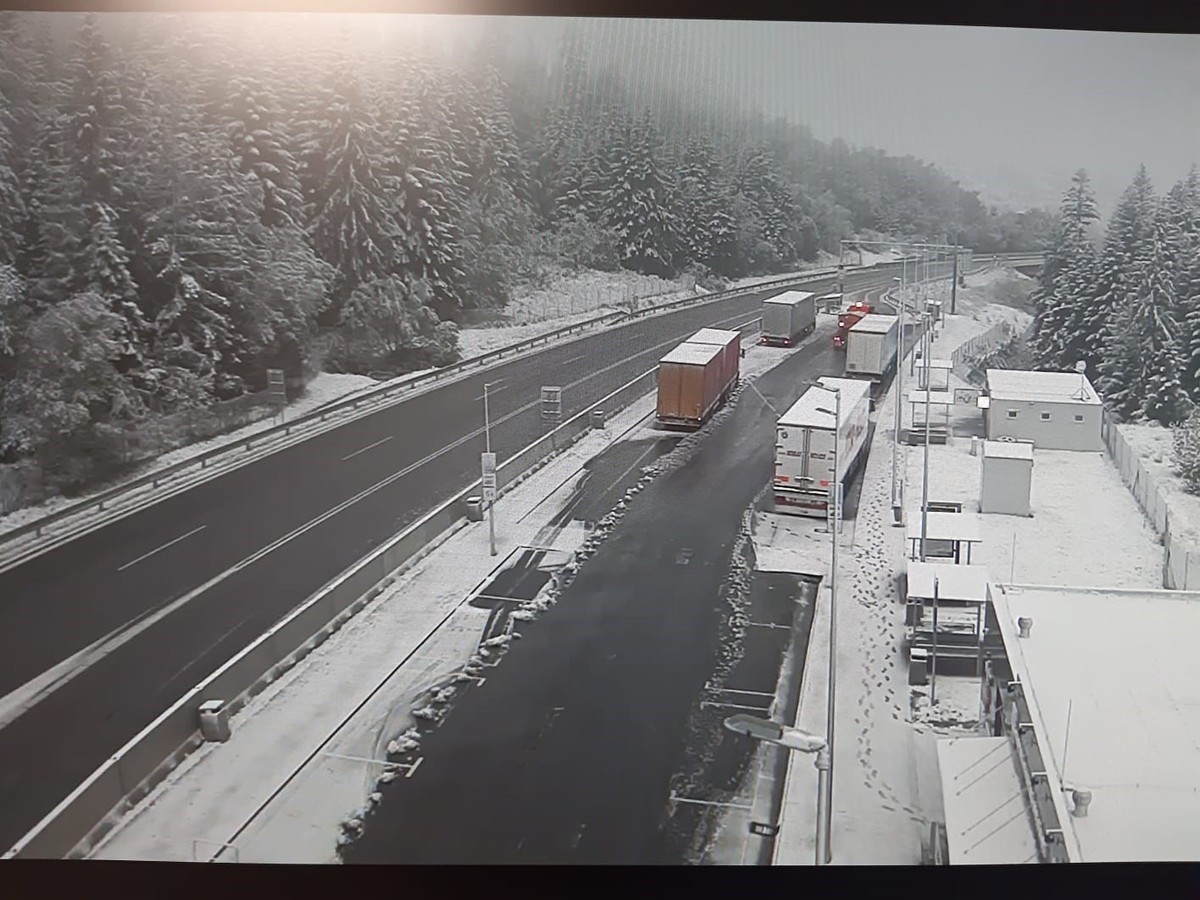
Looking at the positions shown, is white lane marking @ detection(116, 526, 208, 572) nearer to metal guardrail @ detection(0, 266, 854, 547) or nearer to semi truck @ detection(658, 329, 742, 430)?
metal guardrail @ detection(0, 266, 854, 547)

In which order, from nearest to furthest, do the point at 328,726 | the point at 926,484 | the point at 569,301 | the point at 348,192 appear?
the point at 328,726 → the point at 926,484 → the point at 348,192 → the point at 569,301

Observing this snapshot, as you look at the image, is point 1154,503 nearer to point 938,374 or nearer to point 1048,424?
point 1048,424

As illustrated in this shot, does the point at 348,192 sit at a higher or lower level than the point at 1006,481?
higher

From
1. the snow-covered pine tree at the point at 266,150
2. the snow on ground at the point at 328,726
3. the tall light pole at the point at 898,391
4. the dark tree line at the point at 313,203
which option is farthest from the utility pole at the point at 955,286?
the snow-covered pine tree at the point at 266,150

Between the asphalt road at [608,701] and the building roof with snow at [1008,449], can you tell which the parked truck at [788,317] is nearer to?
the asphalt road at [608,701]

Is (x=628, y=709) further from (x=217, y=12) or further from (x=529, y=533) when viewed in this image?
(x=217, y=12)

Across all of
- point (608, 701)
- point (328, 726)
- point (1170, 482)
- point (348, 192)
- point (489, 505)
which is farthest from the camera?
point (489, 505)

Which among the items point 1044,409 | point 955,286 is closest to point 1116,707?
point 1044,409
